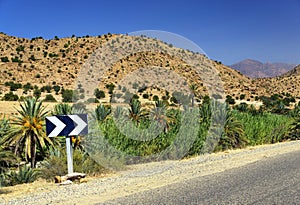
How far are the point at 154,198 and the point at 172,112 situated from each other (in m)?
14.6

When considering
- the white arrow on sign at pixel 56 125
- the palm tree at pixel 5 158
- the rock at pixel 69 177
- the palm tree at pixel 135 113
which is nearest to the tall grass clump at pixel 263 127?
the palm tree at pixel 135 113

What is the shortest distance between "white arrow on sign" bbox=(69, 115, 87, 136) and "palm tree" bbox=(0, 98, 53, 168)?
173 inches

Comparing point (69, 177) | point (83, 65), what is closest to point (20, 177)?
point (69, 177)

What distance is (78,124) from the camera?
11.2m

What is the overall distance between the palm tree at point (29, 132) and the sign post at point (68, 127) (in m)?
4.42

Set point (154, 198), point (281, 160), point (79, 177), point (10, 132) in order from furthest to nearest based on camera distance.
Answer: point (10, 132) < point (281, 160) < point (79, 177) < point (154, 198)

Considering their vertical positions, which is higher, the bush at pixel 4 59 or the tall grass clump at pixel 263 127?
the bush at pixel 4 59

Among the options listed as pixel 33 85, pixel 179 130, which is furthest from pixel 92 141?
pixel 33 85

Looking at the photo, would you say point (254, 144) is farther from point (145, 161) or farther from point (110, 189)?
point (110, 189)

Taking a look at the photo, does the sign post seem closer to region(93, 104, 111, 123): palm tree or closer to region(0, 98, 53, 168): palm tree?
region(0, 98, 53, 168): palm tree

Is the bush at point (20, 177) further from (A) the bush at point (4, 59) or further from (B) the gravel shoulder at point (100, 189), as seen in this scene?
(A) the bush at point (4, 59)

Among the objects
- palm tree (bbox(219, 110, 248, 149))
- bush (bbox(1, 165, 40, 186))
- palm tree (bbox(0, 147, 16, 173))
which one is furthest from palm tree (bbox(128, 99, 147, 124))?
palm tree (bbox(0, 147, 16, 173))

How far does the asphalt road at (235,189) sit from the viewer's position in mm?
7859

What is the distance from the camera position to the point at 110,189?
9.51 metres
